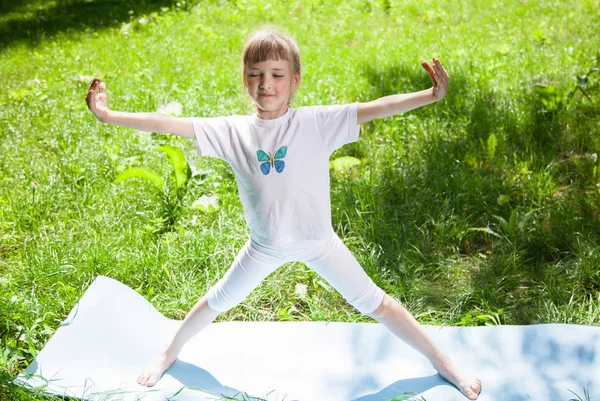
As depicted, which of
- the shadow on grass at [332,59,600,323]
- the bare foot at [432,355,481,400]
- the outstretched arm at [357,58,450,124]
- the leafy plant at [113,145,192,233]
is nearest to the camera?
the outstretched arm at [357,58,450,124]

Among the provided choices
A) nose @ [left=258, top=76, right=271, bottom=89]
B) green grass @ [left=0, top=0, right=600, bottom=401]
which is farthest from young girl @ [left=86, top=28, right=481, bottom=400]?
green grass @ [left=0, top=0, right=600, bottom=401]

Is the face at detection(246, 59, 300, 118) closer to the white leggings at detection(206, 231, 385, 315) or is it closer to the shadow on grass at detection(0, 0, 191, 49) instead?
the white leggings at detection(206, 231, 385, 315)

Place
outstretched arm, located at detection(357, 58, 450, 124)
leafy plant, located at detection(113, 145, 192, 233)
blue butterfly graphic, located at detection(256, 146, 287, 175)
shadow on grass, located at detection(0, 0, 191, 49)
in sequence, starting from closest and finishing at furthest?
1. outstretched arm, located at detection(357, 58, 450, 124)
2. blue butterfly graphic, located at detection(256, 146, 287, 175)
3. leafy plant, located at detection(113, 145, 192, 233)
4. shadow on grass, located at detection(0, 0, 191, 49)

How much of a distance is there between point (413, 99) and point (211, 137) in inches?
27.8

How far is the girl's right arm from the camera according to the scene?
2145 mm

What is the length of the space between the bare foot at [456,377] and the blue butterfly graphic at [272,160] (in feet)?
3.40

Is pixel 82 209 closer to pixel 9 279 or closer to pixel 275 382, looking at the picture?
pixel 9 279

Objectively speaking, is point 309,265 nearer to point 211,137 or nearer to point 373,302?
point 373,302

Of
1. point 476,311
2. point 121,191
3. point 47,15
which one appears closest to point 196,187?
point 121,191

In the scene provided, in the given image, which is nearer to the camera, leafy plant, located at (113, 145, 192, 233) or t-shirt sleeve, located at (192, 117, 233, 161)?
t-shirt sleeve, located at (192, 117, 233, 161)

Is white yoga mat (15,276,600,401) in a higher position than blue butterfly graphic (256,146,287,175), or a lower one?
lower

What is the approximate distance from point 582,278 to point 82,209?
2.69 meters

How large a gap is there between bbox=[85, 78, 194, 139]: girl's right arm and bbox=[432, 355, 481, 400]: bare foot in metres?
1.32

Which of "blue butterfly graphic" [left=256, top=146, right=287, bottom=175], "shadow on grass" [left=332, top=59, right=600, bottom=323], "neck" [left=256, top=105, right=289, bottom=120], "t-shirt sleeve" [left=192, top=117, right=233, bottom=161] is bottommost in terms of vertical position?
"shadow on grass" [left=332, top=59, right=600, bottom=323]
